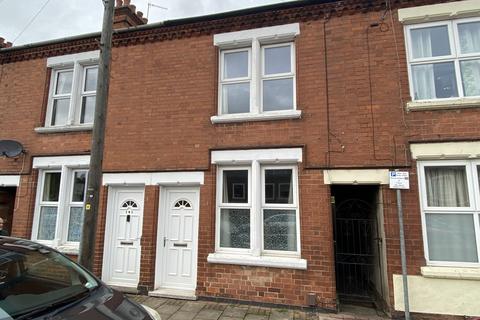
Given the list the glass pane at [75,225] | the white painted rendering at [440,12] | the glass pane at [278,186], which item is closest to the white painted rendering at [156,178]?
the glass pane at [75,225]

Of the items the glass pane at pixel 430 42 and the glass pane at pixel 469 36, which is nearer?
the glass pane at pixel 469 36

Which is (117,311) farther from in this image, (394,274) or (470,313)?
(470,313)

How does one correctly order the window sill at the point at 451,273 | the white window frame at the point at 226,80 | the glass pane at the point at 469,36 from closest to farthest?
the window sill at the point at 451,273 < the glass pane at the point at 469,36 < the white window frame at the point at 226,80

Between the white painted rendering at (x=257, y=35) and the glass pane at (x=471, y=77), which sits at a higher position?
the white painted rendering at (x=257, y=35)

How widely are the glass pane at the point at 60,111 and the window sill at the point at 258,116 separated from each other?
420 centimetres

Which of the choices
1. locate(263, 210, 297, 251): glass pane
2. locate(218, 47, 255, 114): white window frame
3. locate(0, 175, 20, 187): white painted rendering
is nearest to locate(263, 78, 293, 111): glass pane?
locate(218, 47, 255, 114): white window frame

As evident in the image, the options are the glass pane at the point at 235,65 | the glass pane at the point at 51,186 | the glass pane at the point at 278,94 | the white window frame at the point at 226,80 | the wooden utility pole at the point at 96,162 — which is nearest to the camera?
the wooden utility pole at the point at 96,162

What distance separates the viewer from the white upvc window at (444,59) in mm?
5715

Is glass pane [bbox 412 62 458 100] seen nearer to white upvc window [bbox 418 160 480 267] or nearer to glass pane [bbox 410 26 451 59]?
glass pane [bbox 410 26 451 59]

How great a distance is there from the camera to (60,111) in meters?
8.11

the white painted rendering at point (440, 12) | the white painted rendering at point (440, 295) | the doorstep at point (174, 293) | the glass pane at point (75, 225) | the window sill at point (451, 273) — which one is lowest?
the doorstep at point (174, 293)

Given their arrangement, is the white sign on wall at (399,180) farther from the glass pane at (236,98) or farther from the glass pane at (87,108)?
the glass pane at (87,108)

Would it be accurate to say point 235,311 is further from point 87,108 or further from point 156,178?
point 87,108

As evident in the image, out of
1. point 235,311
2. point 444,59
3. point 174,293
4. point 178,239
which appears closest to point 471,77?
point 444,59
